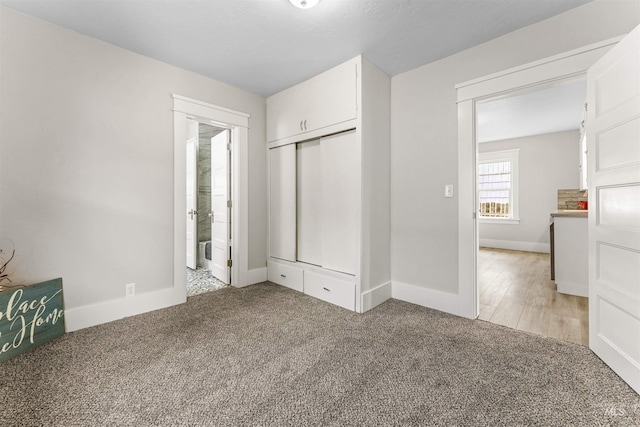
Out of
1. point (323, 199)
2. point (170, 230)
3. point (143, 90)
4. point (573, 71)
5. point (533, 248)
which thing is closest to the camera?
point (573, 71)

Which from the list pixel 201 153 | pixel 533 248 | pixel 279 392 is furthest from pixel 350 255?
pixel 533 248

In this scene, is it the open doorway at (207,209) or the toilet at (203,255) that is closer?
the open doorway at (207,209)

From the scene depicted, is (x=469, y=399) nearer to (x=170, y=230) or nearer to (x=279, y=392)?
(x=279, y=392)

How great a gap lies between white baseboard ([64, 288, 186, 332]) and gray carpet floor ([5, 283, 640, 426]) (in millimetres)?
124

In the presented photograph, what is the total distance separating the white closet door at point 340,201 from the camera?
2.71 metres

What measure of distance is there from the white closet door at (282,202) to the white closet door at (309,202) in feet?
0.24

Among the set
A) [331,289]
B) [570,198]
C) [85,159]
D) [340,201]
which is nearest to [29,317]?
[85,159]

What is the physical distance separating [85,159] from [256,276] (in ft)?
6.89

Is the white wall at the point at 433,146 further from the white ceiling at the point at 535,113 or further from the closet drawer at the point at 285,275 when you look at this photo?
the closet drawer at the point at 285,275

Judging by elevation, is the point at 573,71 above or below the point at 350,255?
above

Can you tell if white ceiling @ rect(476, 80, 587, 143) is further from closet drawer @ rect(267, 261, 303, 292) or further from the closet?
closet drawer @ rect(267, 261, 303, 292)

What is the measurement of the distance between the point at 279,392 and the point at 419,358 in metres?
0.93

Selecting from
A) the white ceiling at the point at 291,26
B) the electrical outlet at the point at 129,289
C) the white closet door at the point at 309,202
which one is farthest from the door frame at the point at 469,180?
the electrical outlet at the point at 129,289

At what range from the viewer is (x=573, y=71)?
2.01m
